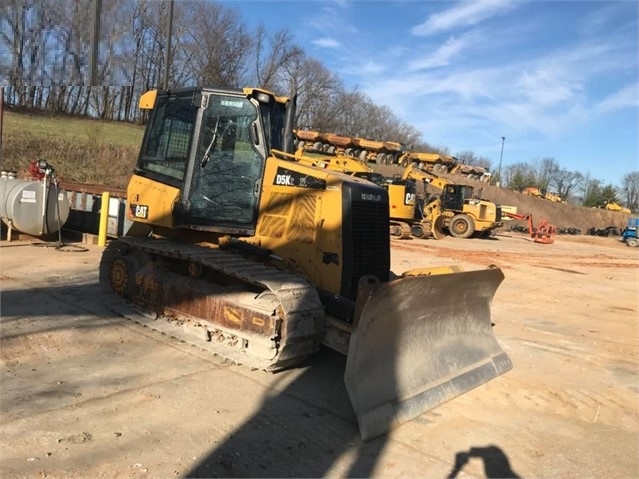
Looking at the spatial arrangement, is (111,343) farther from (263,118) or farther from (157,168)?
(263,118)

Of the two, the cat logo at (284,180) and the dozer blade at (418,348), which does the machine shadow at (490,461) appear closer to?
the dozer blade at (418,348)

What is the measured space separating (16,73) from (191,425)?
2617mm

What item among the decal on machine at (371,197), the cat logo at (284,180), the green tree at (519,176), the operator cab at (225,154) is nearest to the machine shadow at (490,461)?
the decal on machine at (371,197)

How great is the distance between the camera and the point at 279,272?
17.3 feet

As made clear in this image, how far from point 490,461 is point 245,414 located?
1831mm

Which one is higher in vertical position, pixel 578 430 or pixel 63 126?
pixel 63 126

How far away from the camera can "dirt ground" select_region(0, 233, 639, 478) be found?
3520 mm

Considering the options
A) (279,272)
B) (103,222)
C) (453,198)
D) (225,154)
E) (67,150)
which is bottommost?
(103,222)

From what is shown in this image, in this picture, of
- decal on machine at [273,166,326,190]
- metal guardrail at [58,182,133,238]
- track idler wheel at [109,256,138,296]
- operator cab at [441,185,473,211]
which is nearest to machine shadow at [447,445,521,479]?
decal on machine at [273,166,326,190]

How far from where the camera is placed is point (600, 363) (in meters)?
6.76

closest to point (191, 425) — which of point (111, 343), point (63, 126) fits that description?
point (111, 343)

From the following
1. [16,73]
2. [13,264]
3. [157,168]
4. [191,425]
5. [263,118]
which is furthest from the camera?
[13,264]

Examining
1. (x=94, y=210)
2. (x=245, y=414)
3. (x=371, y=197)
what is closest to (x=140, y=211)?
(x=371, y=197)

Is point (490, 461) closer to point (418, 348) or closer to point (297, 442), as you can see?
point (418, 348)
